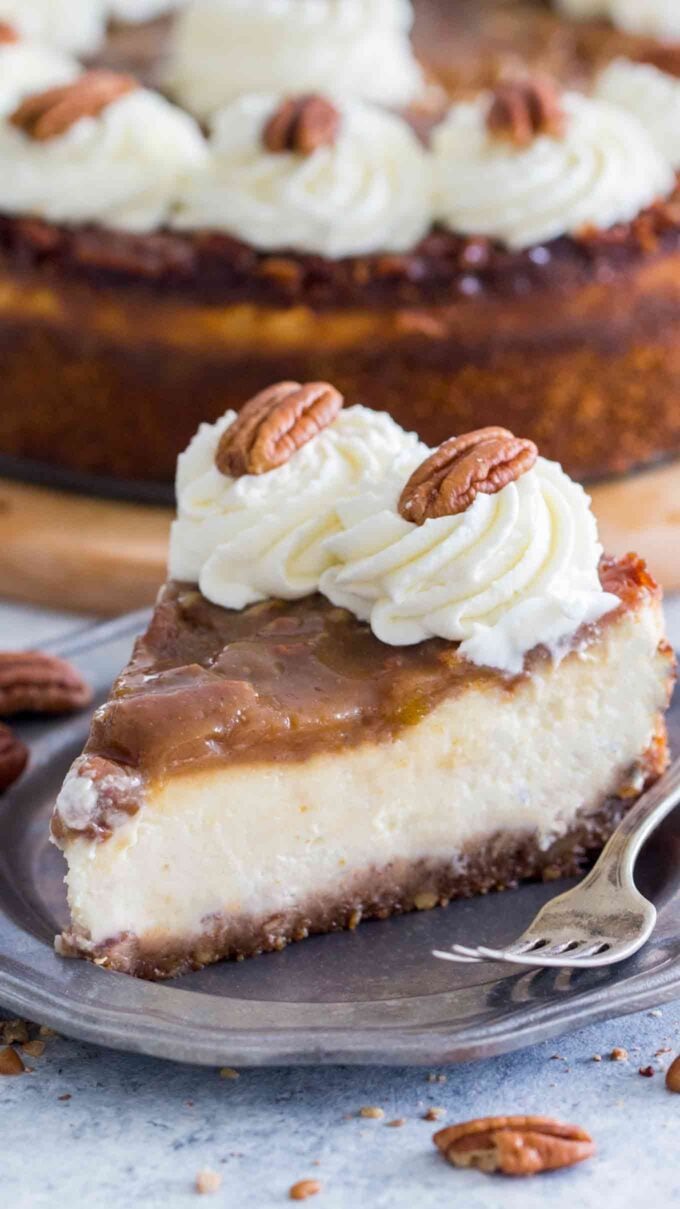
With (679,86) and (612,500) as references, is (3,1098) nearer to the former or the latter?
(612,500)

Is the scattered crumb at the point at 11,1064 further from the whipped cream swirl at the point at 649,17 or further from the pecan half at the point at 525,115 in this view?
the whipped cream swirl at the point at 649,17

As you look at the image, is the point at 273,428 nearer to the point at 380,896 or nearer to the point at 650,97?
the point at 380,896

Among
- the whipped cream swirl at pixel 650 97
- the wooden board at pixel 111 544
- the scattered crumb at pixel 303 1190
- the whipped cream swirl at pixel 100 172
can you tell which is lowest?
the wooden board at pixel 111 544

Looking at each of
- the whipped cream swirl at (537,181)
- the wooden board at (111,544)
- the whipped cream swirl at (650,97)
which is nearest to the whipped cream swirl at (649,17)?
the whipped cream swirl at (650,97)

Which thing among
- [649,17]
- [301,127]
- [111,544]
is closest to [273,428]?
[111,544]

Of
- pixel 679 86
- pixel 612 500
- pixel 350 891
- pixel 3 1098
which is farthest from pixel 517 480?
pixel 679 86
